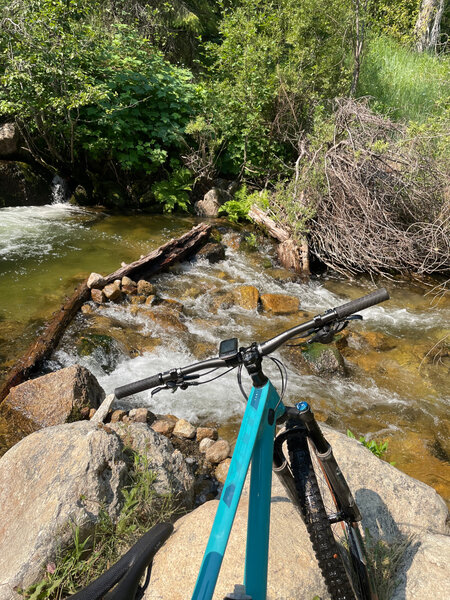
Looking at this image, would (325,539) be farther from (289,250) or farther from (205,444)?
(289,250)

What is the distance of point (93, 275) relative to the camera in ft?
21.7

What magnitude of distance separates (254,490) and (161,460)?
161 cm

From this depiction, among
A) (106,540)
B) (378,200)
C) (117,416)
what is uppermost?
(378,200)

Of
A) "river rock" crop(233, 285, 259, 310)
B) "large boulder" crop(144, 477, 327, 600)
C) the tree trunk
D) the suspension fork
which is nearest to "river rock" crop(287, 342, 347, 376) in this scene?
"river rock" crop(233, 285, 259, 310)

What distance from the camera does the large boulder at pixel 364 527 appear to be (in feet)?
6.61

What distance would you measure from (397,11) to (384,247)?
11.7 metres

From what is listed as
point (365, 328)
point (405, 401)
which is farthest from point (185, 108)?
point (405, 401)

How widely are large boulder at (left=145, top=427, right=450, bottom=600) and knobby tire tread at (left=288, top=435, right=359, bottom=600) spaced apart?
0.21 metres

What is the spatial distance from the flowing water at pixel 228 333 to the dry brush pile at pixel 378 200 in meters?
0.63

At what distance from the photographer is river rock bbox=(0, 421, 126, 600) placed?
2.25 meters

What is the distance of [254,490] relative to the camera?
1.54m

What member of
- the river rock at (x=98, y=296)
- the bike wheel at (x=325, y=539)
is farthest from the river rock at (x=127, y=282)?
the bike wheel at (x=325, y=539)

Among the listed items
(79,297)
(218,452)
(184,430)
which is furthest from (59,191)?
(218,452)

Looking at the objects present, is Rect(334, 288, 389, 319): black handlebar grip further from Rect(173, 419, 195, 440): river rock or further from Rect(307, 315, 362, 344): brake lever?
Rect(173, 419, 195, 440): river rock
